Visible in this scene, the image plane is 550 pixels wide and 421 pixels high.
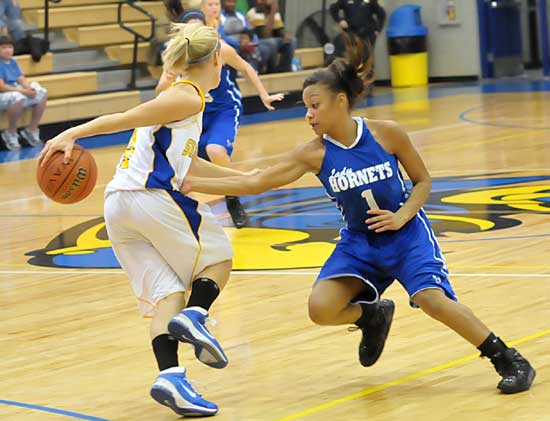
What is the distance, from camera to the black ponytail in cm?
437

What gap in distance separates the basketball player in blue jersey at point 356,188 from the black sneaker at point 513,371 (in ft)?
1.02

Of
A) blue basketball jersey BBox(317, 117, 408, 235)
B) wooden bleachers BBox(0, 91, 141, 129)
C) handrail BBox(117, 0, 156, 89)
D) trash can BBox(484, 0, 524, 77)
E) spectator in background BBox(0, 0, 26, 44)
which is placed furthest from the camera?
trash can BBox(484, 0, 524, 77)

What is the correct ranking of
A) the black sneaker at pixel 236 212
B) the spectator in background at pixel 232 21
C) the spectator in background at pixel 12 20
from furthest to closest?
the spectator in background at pixel 232 21 → the spectator in background at pixel 12 20 → the black sneaker at pixel 236 212

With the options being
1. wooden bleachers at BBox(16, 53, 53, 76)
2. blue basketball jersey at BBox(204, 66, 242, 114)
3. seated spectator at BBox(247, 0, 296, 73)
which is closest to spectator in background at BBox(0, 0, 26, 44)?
wooden bleachers at BBox(16, 53, 53, 76)

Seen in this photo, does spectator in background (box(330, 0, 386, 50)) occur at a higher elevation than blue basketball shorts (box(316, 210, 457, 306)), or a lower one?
higher

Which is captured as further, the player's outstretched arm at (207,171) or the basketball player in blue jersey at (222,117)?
the basketball player in blue jersey at (222,117)

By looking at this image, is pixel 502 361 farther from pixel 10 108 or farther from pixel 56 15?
pixel 56 15

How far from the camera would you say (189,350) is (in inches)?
202

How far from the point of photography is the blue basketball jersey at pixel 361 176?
4344 mm

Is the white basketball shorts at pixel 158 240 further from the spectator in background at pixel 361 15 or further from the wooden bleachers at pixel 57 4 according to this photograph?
the spectator in background at pixel 361 15

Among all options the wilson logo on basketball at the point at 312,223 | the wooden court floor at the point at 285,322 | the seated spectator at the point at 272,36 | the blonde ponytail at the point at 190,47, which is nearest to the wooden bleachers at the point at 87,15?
the seated spectator at the point at 272,36

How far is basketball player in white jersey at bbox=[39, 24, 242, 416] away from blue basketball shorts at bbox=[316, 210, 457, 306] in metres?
0.44

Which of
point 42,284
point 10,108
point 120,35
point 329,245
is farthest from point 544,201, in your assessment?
point 120,35

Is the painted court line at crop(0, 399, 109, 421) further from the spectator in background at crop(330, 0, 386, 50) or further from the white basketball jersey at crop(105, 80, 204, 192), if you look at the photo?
the spectator in background at crop(330, 0, 386, 50)
